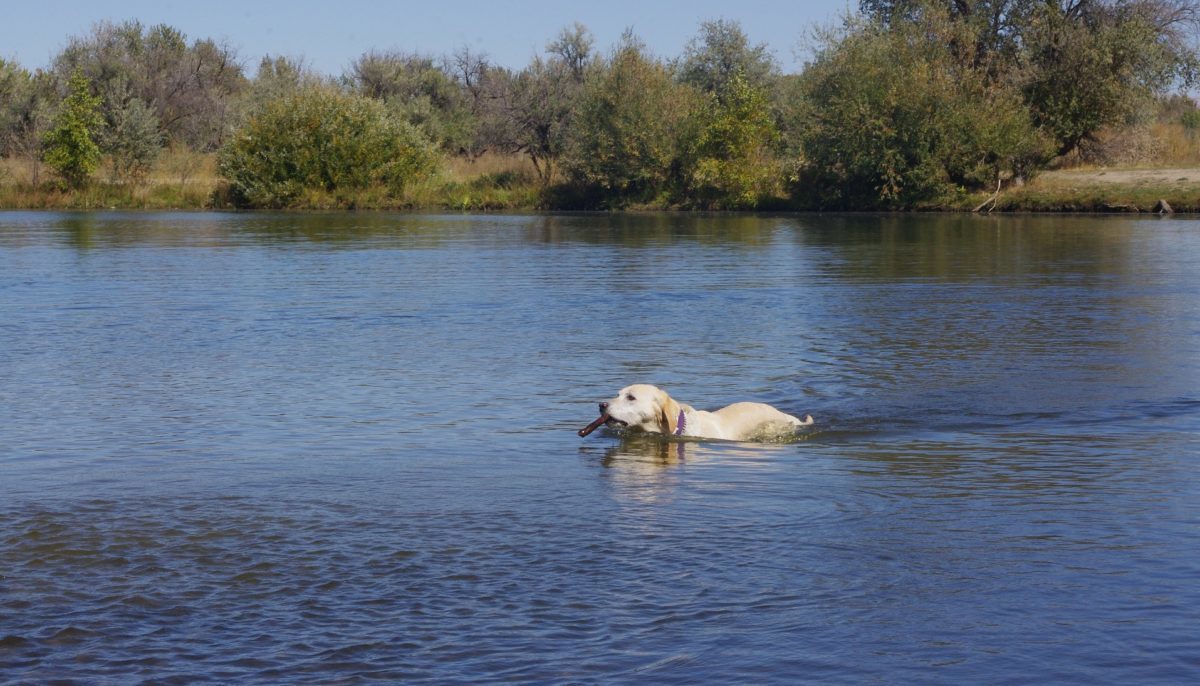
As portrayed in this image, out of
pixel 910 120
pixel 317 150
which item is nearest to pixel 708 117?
pixel 910 120

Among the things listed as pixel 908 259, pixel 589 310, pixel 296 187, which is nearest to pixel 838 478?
pixel 589 310

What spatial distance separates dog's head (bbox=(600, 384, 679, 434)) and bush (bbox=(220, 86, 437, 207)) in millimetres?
62671

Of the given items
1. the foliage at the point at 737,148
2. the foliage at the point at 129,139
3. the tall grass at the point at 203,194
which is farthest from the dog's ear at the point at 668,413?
the foliage at the point at 129,139

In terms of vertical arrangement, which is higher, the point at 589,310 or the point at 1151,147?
the point at 1151,147

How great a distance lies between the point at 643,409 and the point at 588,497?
1.89 m

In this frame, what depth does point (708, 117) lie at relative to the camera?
68.0m

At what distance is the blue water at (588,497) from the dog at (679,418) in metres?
0.22

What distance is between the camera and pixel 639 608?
610 cm

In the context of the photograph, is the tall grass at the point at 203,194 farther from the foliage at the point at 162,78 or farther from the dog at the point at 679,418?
the dog at the point at 679,418

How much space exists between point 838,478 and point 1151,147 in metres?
58.0

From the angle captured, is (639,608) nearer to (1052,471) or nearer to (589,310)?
(1052,471)

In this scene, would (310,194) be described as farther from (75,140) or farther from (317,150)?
(75,140)

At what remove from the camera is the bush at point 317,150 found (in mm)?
70875

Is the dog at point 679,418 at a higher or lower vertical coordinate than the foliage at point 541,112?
lower
